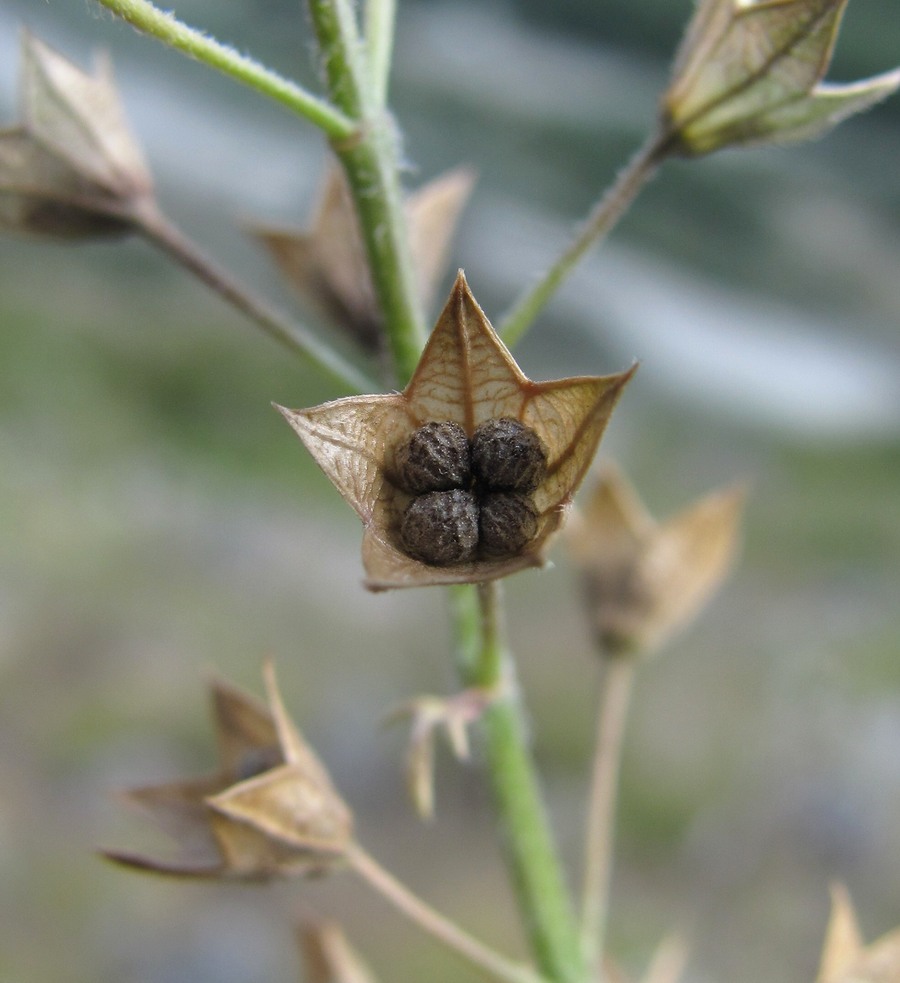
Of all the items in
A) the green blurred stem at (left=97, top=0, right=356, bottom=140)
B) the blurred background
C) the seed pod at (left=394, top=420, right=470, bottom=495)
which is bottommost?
the blurred background

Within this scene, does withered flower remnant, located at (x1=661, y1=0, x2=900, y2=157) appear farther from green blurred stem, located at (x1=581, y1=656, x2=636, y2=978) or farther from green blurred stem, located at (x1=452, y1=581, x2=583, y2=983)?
green blurred stem, located at (x1=581, y1=656, x2=636, y2=978)

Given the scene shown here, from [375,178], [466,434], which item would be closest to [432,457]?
[466,434]

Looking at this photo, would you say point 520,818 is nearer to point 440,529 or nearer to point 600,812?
point 600,812

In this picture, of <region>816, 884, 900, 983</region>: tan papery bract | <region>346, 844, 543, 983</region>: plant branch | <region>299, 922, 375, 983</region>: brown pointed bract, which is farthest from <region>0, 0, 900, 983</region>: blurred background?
<region>816, 884, 900, 983</region>: tan papery bract

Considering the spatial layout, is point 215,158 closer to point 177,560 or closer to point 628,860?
point 177,560

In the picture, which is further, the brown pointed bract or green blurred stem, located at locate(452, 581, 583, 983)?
the brown pointed bract

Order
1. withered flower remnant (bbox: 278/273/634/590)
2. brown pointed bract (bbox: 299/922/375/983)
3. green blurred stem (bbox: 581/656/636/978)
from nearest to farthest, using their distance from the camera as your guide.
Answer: withered flower remnant (bbox: 278/273/634/590) → green blurred stem (bbox: 581/656/636/978) → brown pointed bract (bbox: 299/922/375/983)

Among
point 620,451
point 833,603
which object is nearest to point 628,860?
point 833,603

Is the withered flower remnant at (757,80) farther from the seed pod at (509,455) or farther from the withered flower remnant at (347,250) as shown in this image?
the seed pod at (509,455)
